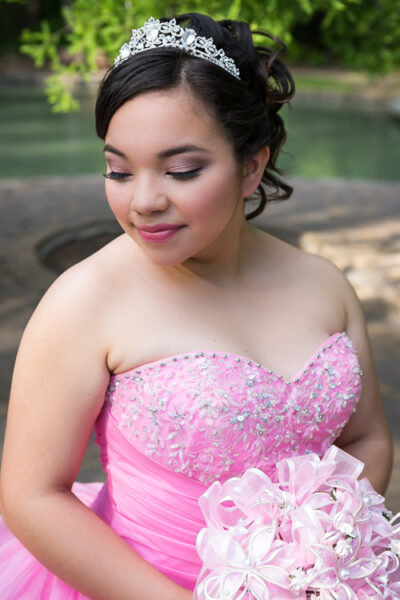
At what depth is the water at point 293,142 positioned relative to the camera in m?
14.9

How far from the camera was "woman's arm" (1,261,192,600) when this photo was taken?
1585 mm

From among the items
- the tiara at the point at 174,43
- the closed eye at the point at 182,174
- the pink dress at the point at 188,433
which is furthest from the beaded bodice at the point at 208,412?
the tiara at the point at 174,43

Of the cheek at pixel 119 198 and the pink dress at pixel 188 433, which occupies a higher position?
the cheek at pixel 119 198

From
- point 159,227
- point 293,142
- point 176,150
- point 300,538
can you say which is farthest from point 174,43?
point 293,142

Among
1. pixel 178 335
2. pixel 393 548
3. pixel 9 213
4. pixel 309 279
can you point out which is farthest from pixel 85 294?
pixel 9 213

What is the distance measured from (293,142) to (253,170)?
53.0ft

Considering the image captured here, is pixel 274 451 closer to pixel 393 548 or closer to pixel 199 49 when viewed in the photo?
pixel 393 548

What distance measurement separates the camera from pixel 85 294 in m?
1.66

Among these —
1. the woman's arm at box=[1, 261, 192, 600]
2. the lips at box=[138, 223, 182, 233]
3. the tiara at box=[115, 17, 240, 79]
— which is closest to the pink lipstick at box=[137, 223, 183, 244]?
the lips at box=[138, 223, 182, 233]

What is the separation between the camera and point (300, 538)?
148cm

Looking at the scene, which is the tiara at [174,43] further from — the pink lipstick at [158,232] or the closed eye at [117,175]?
the pink lipstick at [158,232]

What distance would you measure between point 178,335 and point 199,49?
0.64m

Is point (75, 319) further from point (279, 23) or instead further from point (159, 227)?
point (279, 23)

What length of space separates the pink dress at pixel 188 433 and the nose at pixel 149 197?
1.11ft
